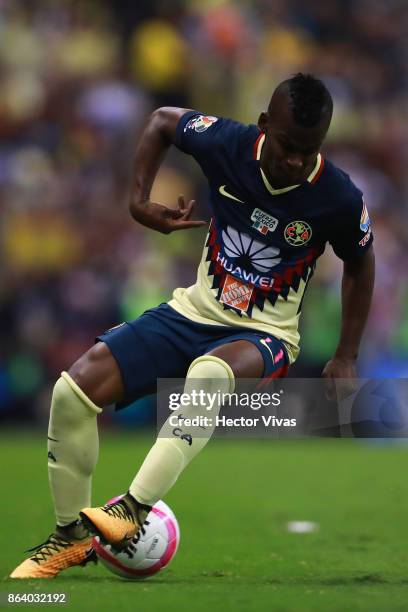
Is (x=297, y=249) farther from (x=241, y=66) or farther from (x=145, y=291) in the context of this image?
(x=241, y=66)

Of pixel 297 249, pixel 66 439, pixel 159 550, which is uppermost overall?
pixel 297 249

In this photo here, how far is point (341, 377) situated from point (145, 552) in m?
1.22

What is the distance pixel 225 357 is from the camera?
5254 mm

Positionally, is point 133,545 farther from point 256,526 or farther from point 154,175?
point 256,526

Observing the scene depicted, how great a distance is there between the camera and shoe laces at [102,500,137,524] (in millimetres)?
4910

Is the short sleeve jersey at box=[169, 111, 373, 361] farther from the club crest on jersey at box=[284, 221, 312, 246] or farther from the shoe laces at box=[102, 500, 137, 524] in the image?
the shoe laces at box=[102, 500, 137, 524]

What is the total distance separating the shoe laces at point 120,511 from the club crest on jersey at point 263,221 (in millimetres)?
1399

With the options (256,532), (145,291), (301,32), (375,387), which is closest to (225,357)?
(375,387)

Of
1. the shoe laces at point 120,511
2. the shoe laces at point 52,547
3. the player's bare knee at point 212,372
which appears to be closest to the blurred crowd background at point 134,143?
the shoe laces at point 52,547

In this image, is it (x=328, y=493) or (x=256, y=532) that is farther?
(x=328, y=493)

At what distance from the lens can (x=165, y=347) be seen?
18.1ft

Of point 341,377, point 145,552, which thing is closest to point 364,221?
point 341,377

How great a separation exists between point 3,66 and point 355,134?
441cm

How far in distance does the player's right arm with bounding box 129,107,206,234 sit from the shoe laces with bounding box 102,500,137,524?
123cm
